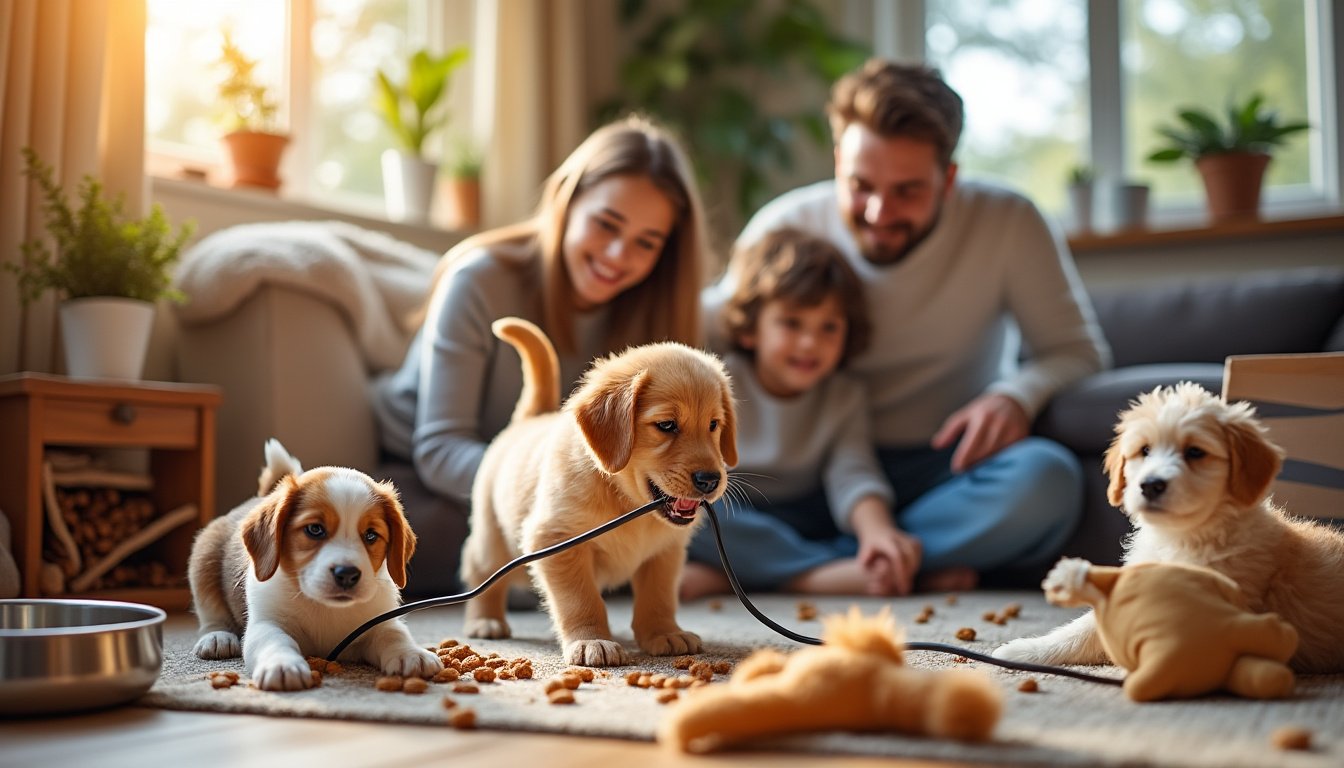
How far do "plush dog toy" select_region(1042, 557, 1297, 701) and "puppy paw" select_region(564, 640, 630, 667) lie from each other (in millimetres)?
585

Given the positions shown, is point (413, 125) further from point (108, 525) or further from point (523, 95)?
point (108, 525)

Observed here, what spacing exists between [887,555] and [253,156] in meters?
2.09

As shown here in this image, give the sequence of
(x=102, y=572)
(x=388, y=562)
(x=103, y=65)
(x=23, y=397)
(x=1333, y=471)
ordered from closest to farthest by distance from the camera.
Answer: (x=388, y=562) → (x=1333, y=471) → (x=23, y=397) → (x=102, y=572) → (x=103, y=65)

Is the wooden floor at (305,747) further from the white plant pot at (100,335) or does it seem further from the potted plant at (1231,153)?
the potted plant at (1231,153)

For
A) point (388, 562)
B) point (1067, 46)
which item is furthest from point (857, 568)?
point (1067, 46)

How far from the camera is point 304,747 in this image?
110cm

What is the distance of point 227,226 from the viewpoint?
123 inches

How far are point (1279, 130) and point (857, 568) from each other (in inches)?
86.2

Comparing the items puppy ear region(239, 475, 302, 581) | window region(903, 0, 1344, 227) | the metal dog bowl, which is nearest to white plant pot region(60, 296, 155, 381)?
puppy ear region(239, 475, 302, 581)

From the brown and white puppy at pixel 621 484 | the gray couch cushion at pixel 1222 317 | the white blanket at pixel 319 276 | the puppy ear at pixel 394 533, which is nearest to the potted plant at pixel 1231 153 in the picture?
the gray couch cushion at pixel 1222 317

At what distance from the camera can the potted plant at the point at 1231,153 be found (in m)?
3.67

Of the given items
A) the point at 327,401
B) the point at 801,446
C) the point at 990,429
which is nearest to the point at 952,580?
the point at 990,429

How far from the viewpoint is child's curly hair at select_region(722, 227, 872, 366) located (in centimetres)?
274

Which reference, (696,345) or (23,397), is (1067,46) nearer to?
(696,345)
